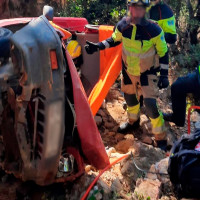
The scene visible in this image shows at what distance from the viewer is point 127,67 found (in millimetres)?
3969

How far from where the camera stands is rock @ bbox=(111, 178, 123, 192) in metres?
2.66

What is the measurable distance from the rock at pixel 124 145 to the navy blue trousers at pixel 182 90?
72cm

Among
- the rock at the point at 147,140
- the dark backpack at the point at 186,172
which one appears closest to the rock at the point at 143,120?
the rock at the point at 147,140

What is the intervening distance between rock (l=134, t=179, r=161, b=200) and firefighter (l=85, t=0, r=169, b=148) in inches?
56.5

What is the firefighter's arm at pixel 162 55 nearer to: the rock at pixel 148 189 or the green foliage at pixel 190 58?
the rock at pixel 148 189

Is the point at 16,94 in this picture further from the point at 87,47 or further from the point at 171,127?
the point at 171,127

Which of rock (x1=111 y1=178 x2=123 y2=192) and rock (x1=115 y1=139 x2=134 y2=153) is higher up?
rock (x1=111 y1=178 x2=123 y2=192)

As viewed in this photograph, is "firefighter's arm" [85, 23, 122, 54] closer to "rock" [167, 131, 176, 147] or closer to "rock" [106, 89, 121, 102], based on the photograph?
"rock" [106, 89, 121, 102]

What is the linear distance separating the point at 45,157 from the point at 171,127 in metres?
3.01

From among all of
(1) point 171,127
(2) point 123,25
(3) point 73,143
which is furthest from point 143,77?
(3) point 73,143

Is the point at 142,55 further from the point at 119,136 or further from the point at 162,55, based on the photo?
the point at 119,136

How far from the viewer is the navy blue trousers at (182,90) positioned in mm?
3827

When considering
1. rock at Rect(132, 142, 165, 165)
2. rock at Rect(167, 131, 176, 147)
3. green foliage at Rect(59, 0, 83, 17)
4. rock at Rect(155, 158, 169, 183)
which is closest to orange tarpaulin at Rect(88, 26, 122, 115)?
rock at Rect(132, 142, 165, 165)

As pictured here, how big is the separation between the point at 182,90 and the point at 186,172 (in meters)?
1.81
